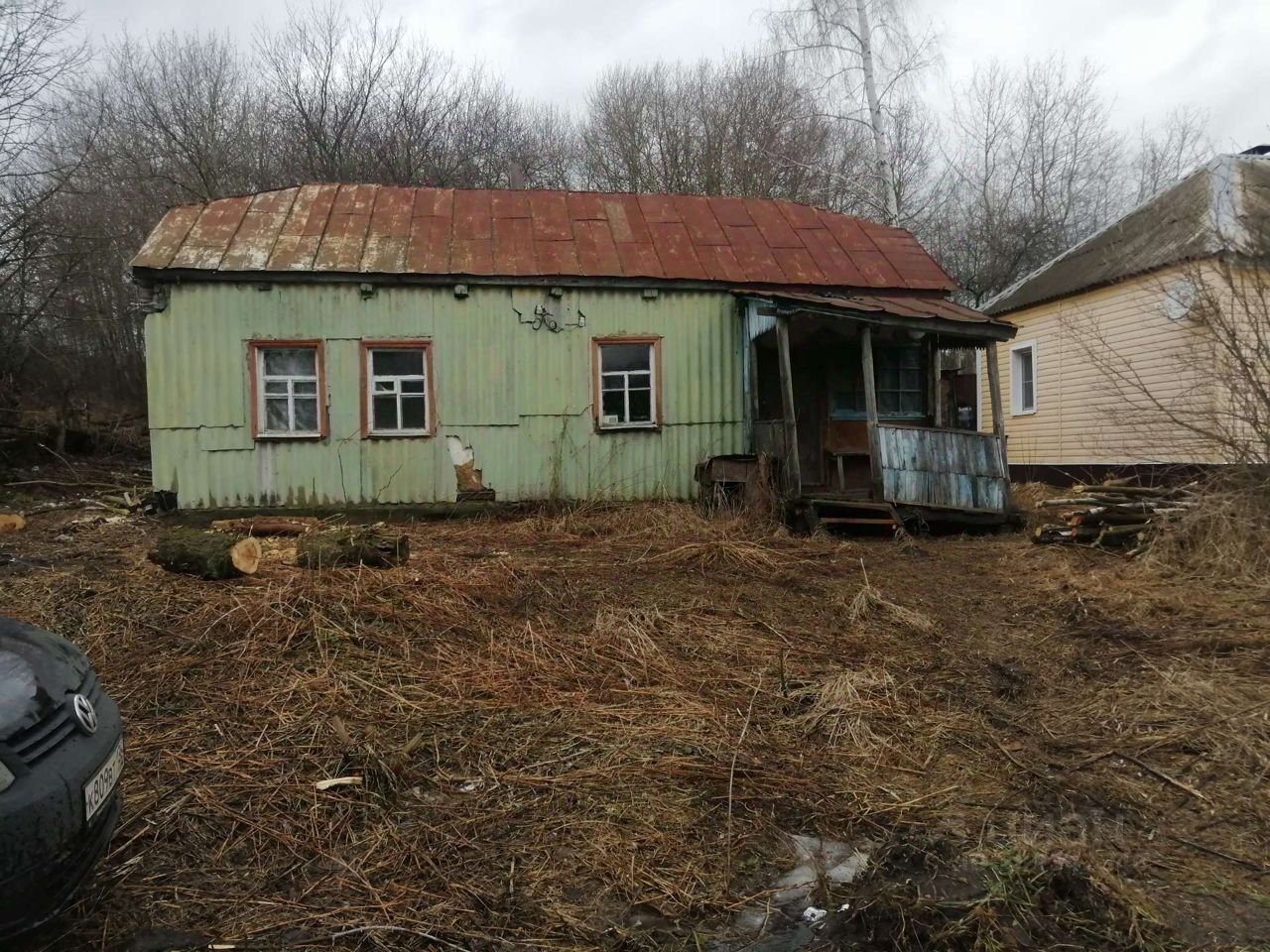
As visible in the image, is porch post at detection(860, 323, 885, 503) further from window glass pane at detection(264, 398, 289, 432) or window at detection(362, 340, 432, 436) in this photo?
window glass pane at detection(264, 398, 289, 432)

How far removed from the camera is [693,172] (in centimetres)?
2580

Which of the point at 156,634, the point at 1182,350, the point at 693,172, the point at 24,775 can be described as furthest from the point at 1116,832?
the point at 693,172

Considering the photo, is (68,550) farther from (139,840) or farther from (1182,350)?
(1182,350)

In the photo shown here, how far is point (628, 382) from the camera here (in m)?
11.5

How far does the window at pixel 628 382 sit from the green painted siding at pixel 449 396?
0.50 feet

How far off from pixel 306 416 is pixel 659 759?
888 centimetres

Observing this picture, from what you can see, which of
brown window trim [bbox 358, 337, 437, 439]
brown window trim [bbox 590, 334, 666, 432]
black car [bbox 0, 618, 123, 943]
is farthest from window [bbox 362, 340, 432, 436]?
black car [bbox 0, 618, 123, 943]

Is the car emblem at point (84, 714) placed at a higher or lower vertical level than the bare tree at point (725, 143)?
lower

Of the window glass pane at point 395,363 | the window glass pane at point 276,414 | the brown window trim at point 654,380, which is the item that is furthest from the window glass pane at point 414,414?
the brown window trim at point 654,380

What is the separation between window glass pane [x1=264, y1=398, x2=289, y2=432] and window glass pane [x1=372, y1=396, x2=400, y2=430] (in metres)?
1.23

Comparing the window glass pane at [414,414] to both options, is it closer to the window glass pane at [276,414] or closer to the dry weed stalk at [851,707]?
the window glass pane at [276,414]

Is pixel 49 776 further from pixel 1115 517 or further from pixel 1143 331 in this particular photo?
pixel 1143 331

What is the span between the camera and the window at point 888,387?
11922 millimetres

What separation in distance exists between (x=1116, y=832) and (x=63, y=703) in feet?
12.4
